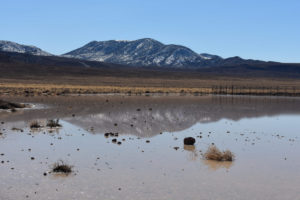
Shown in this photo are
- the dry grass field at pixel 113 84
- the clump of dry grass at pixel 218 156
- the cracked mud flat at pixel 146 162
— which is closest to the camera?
the cracked mud flat at pixel 146 162

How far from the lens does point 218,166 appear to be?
1202 cm

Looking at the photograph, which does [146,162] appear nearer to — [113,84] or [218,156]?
[218,156]

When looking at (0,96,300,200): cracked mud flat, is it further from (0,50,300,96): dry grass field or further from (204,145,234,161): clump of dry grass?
(0,50,300,96): dry grass field

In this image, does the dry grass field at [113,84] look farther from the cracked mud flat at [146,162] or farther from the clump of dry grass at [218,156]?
the clump of dry grass at [218,156]

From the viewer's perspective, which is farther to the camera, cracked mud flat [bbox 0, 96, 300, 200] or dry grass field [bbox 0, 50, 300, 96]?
dry grass field [bbox 0, 50, 300, 96]

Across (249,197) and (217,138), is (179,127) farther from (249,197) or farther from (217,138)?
(249,197)

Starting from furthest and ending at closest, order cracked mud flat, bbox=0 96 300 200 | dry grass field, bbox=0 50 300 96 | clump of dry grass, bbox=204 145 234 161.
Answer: dry grass field, bbox=0 50 300 96 < clump of dry grass, bbox=204 145 234 161 < cracked mud flat, bbox=0 96 300 200

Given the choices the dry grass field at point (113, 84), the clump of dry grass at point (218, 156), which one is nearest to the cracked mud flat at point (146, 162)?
the clump of dry grass at point (218, 156)

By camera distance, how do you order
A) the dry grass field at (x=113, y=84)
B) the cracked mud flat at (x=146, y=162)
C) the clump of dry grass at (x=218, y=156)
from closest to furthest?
the cracked mud flat at (x=146, y=162) < the clump of dry grass at (x=218, y=156) < the dry grass field at (x=113, y=84)

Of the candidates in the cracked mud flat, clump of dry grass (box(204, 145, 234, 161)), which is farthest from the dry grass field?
clump of dry grass (box(204, 145, 234, 161))

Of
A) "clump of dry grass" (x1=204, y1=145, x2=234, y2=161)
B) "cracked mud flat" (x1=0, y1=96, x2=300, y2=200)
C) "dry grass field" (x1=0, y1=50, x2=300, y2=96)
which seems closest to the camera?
"cracked mud flat" (x1=0, y1=96, x2=300, y2=200)

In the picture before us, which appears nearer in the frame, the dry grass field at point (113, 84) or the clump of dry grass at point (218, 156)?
the clump of dry grass at point (218, 156)

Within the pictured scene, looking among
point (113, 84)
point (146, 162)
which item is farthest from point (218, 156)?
point (113, 84)

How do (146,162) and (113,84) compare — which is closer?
(146,162)
